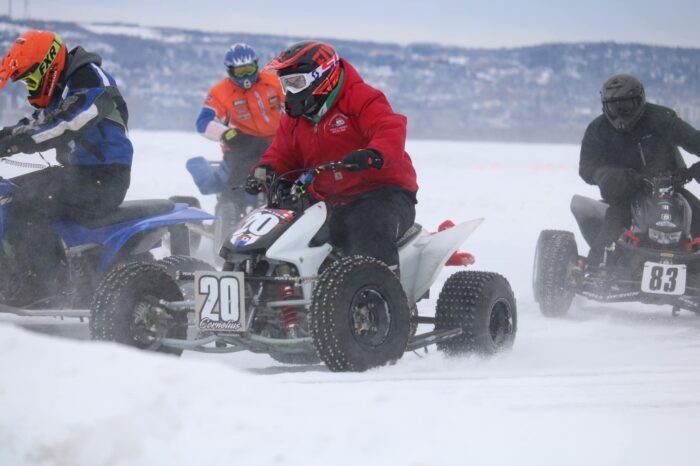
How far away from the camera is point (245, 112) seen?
12.0m

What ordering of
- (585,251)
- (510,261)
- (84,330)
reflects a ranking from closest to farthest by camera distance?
(84,330)
(510,261)
(585,251)

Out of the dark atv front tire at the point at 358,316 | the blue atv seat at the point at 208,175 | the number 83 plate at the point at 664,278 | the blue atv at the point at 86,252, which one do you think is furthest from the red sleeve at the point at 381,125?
the blue atv seat at the point at 208,175

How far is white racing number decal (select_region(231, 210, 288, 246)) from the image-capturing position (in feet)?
19.1

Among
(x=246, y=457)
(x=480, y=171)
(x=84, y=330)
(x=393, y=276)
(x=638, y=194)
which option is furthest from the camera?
(x=480, y=171)

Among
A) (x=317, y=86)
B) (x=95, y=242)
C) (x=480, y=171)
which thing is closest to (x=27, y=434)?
(x=317, y=86)

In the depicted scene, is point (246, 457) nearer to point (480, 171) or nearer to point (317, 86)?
point (317, 86)

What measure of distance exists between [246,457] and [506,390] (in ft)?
5.94

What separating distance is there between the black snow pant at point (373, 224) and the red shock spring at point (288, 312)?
18.5 inches

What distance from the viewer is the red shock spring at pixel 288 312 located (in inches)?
231

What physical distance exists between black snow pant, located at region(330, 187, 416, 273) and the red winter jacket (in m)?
0.09

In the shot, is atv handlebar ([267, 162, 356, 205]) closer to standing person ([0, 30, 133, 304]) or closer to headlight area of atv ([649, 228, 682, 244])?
standing person ([0, 30, 133, 304])

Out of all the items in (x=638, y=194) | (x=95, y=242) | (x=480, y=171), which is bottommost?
(x=95, y=242)

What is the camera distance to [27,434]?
3768 mm

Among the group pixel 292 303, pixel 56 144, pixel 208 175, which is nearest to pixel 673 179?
pixel 292 303
